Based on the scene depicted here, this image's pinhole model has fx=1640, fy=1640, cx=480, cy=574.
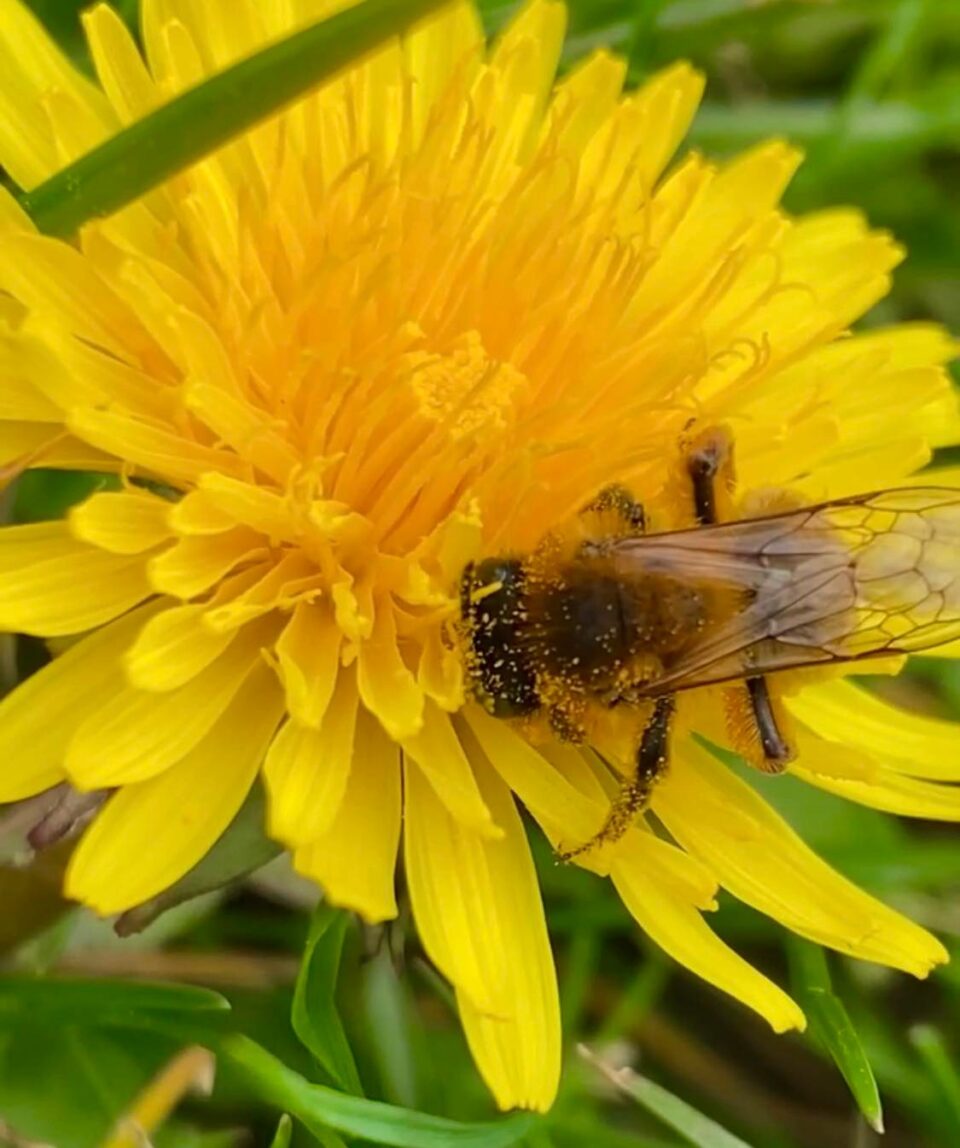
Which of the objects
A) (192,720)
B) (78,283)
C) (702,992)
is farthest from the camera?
(702,992)

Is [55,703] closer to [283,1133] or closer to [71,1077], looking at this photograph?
[283,1133]

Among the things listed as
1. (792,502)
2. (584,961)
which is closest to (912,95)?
(792,502)

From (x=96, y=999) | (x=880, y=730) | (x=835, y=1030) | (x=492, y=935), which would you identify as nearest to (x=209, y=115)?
(x=492, y=935)

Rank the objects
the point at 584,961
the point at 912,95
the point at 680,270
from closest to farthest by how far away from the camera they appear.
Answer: the point at 680,270, the point at 584,961, the point at 912,95

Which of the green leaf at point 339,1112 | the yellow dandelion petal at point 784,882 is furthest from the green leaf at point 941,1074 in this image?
the green leaf at point 339,1112

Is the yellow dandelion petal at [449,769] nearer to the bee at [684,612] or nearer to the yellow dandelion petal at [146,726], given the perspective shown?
the bee at [684,612]

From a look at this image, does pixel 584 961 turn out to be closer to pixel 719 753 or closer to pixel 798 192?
pixel 719 753
